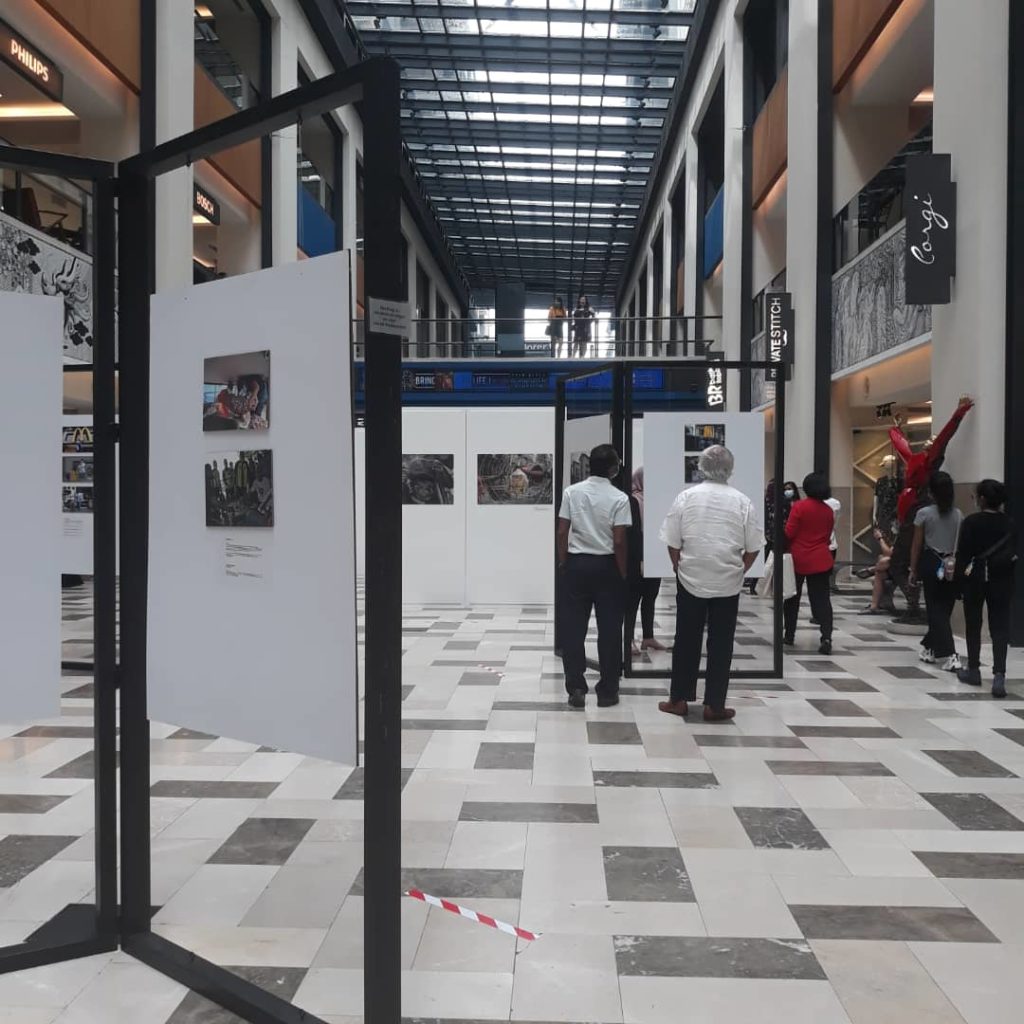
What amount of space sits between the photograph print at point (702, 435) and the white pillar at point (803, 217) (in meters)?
8.53

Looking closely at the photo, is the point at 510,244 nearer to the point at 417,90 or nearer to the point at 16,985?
the point at 417,90

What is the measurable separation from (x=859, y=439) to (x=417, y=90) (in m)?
13.8

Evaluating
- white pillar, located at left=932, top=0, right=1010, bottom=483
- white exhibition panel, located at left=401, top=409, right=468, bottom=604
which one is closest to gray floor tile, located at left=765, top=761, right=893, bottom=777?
white pillar, located at left=932, top=0, right=1010, bottom=483

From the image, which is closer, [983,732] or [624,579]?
[983,732]

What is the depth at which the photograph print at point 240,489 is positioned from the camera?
9.25ft

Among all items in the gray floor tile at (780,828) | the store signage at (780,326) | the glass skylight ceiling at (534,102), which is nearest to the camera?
the gray floor tile at (780,828)

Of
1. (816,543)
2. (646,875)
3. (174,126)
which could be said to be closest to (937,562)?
(816,543)

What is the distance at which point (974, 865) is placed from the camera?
411 cm

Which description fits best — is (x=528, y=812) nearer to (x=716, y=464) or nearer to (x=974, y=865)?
(x=974, y=865)

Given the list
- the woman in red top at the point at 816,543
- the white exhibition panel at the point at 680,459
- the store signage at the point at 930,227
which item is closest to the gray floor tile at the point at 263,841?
the white exhibition panel at the point at 680,459

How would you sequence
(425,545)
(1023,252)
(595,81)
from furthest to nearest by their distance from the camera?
1. (595,81)
2. (425,545)
3. (1023,252)

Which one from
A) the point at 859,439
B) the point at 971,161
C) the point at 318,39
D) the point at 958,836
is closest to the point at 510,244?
the point at 318,39

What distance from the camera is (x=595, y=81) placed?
24.5 meters

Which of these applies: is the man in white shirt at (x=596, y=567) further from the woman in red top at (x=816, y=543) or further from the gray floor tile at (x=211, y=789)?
the woman in red top at (x=816, y=543)
